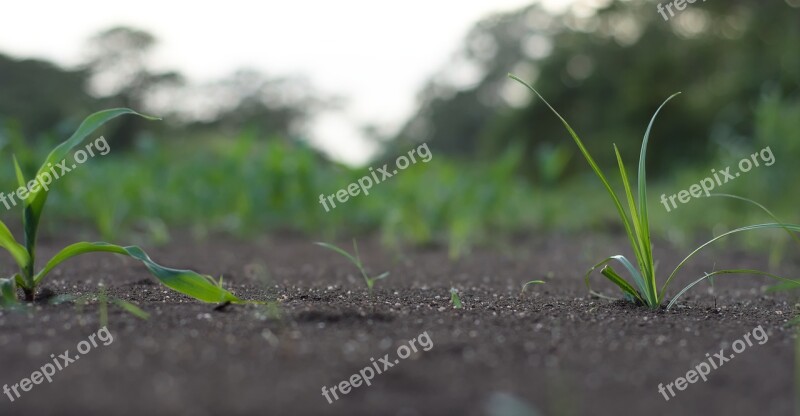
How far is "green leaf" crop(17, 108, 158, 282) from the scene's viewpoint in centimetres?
140

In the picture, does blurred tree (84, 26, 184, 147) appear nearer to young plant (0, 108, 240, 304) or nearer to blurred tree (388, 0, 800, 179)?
blurred tree (388, 0, 800, 179)

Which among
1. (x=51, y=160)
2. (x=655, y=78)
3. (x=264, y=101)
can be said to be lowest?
(x=51, y=160)

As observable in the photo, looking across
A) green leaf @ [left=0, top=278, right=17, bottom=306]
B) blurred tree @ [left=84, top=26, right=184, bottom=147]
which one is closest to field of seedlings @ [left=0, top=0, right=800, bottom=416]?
green leaf @ [left=0, top=278, right=17, bottom=306]

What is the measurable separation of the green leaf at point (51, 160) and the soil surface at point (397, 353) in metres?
0.15

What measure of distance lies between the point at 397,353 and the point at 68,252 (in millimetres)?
824

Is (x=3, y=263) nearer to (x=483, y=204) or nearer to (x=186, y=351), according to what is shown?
(x=186, y=351)

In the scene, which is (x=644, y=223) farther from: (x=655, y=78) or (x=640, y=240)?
(x=655, y=78)

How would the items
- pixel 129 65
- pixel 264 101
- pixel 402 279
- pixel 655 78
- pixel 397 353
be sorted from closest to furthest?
pixel 397 353
pixel 402 279
pixel 655 78
pixel 129 65
pixel 264 101

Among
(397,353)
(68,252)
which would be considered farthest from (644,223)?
(68,252)

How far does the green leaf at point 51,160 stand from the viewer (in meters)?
1.40

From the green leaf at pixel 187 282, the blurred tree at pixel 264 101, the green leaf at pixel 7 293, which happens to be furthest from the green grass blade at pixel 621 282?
the blurred tree at pixel 264 101

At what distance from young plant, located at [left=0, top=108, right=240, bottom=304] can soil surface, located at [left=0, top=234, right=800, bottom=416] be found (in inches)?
1.7

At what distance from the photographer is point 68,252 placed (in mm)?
1410

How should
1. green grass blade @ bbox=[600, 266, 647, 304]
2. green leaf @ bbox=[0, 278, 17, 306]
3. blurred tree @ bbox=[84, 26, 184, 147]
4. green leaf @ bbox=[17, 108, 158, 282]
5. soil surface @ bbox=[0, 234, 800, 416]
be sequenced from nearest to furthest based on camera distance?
soil surface @ bbox=[0, 234, 800, 416], green leaf @ bbox=[0, 278, 17, 306], green leaf @ bbox=[17, 108, 158, 282], green grass blade @ bbox=[600, 266, 647, 304], blurred tree @ bbox=[84, 26, 184, 147]
